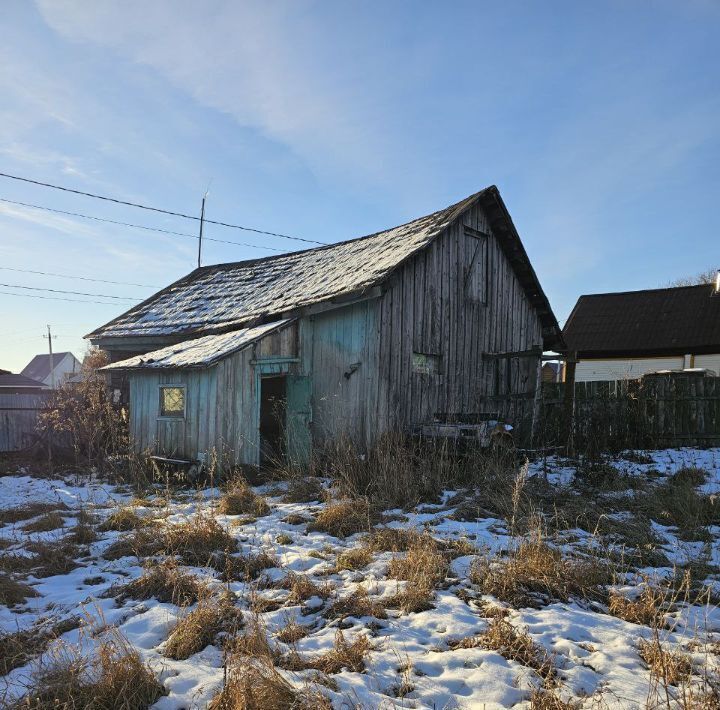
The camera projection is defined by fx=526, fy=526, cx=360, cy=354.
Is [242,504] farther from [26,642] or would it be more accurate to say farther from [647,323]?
[647,323]

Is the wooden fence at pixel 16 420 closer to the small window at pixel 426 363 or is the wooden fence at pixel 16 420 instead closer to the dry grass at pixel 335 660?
the small window at pixel 426 363

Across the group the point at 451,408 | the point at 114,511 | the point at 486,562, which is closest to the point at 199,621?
the point at 486,562

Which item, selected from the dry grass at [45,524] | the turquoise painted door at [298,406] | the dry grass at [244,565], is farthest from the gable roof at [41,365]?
the dry grass at [244,565]

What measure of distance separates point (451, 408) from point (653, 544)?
717 centimetres

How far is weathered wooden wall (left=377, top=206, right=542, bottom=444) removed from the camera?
442 inches

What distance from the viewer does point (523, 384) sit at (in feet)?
47.3

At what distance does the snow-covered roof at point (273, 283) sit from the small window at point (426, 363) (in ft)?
7.38

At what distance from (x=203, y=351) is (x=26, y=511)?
4.38 metres

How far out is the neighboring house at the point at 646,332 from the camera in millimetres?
23344

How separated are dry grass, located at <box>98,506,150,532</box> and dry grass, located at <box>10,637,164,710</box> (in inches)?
138

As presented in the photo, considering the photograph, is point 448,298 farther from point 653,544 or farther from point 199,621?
point 199,621

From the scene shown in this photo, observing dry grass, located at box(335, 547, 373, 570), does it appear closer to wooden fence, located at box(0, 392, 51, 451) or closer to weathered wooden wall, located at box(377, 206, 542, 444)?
weathered wooden wall, located at box(377, 206, 542, 444)

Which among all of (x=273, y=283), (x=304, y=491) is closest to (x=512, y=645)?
(x=304, y=491)

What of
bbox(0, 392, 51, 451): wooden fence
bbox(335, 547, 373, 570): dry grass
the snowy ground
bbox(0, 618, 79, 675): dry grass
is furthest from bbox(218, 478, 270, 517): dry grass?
bbox(0, 392, 51, 451): wooden fence
